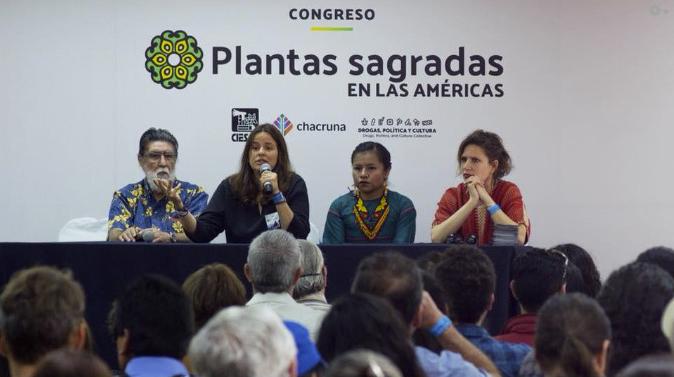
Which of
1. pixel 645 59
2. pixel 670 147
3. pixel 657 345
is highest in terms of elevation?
pixel 645 59

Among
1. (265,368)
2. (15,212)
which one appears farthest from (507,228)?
(265,368)

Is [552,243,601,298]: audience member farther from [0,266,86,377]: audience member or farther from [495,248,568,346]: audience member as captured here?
[0,266,86,377]: audience member

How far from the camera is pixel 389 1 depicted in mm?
6664

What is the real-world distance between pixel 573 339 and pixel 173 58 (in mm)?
4295

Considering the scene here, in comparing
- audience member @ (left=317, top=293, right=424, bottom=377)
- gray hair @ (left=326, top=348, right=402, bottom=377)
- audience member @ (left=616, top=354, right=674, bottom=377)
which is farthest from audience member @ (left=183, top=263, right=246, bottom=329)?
audience member @ (left=616, top=354, right=674, bottom=377)

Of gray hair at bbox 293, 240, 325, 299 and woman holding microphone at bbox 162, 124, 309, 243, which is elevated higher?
woman holding microphone at bbox 162, 124, 309, 243

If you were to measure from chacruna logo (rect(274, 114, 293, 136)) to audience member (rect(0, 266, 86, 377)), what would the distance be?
3.76 metres

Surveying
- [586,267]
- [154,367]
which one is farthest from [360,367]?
[586,267]

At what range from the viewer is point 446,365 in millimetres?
3068

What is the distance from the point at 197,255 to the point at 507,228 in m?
1.64

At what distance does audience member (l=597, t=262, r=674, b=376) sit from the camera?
3311mm

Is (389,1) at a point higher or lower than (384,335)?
higher

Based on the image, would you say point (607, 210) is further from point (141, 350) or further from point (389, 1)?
point (141, 350)

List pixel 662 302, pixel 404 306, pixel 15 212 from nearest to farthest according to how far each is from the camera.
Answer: pixel 404 306
pixel 662 302
pixel 15 212
